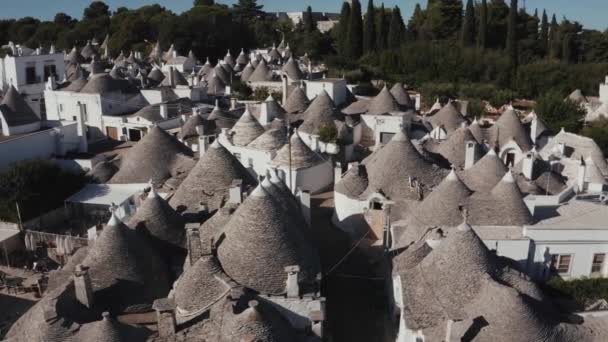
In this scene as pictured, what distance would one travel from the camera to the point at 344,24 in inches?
2653

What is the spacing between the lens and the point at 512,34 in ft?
184

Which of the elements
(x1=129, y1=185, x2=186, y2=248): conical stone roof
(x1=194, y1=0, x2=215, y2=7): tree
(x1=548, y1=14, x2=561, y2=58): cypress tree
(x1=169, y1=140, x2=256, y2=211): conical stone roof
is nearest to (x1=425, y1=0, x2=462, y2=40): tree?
(x1=548, y1=14, x2=561, y2=58): cypress tree

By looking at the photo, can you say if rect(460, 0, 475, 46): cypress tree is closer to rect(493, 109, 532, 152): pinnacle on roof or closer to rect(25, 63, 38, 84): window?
rect(493, 109, 532, 152): pinnacle on roof

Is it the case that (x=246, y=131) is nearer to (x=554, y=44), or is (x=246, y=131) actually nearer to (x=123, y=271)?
(x=123, y=271)

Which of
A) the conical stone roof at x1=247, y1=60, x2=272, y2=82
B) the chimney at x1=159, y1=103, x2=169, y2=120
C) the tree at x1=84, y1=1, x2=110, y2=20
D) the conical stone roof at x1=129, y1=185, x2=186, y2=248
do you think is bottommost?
the conical stone roof at x1=129, y1=185, x2=186, y2=248

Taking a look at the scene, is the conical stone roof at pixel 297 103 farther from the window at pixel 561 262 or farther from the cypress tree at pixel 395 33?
the cypress tree at pixel 395 33

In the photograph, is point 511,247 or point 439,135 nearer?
point 511,247

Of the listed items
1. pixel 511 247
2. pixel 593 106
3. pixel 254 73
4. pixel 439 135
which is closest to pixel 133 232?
pixel 511 247

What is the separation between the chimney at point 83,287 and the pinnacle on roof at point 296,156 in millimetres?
12187

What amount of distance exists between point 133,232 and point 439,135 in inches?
767

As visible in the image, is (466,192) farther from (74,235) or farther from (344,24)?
(344,24)

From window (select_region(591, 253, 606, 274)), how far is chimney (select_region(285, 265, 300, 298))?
9930 mm

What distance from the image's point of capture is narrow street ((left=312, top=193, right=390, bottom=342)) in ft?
50.6

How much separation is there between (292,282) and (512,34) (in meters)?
50.2
